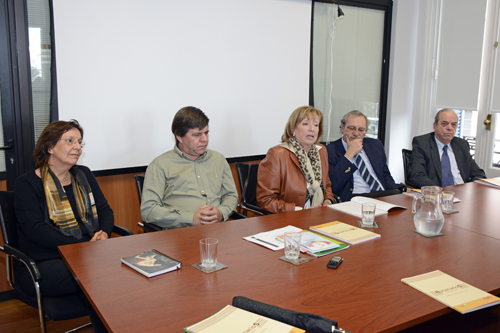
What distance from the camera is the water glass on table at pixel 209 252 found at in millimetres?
1518

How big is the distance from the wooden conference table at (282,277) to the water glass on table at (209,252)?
0.04 meters

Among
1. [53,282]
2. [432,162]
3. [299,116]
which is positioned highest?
[299,116]

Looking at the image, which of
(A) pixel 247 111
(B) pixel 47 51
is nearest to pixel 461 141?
(A) pixel 247 111

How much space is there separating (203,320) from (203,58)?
259 centimetres

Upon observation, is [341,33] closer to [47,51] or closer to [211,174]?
[211,174]

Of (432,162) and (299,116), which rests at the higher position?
(299,116)

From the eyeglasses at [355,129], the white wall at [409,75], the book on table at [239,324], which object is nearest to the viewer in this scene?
the book on table at [239,324]

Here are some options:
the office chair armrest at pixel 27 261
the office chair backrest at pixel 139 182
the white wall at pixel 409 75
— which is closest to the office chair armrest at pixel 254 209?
the office chair backrest at pixel 139 182

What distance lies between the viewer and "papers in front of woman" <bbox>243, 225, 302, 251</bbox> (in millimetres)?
1771

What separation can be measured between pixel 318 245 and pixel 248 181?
1.46 m

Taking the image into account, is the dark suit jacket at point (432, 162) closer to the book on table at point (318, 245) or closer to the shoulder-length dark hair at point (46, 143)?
the book on table at point (318, 245)

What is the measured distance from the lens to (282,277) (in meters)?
1.47

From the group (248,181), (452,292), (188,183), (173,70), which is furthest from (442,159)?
(452,292)

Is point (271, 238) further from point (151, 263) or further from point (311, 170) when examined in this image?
point (311, 170)
